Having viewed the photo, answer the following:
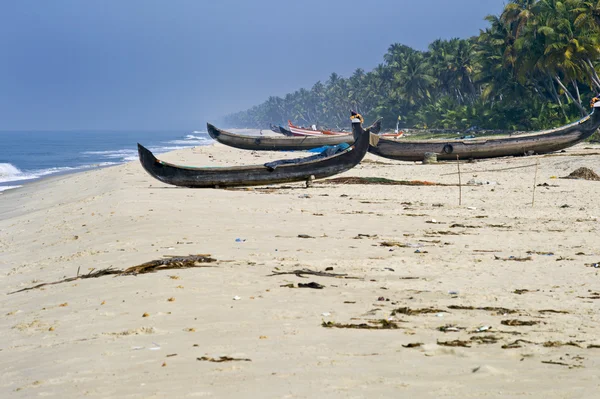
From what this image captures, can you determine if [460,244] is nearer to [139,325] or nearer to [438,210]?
[438,210]

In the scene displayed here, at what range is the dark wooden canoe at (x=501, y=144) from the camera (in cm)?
2869

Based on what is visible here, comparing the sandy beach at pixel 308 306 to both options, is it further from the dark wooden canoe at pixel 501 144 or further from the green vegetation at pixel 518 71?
the green vegetation at pixel 518 71

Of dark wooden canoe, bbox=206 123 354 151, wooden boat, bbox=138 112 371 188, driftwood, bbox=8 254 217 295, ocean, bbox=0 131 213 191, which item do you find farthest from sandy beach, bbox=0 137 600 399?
dark wooden canoe, bbox=206 123 354 151

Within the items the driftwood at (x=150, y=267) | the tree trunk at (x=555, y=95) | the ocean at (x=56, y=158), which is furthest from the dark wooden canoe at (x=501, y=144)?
the driftwood at (x=150, y=267)

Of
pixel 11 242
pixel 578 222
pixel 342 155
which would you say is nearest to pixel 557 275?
pixel 578 222

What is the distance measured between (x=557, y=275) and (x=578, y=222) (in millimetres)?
4726

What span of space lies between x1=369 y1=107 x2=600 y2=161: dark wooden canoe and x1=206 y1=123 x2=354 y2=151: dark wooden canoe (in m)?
15.3

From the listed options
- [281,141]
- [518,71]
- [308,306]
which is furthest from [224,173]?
[518,71]

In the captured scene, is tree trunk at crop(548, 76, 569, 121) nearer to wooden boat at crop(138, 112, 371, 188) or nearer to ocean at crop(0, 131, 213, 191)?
wooden boat at crop(138, 112, 371, 188)

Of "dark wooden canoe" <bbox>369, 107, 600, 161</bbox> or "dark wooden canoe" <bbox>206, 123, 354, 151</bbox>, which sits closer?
"dark wooden canoe" <bbox>369, 107, 600, 161</bbox>

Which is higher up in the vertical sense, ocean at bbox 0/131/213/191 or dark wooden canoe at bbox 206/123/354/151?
dark wooden canoe at bbox 206/123/354/151

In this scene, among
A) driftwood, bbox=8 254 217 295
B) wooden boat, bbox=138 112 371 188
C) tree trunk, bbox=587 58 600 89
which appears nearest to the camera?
driftwood, bbox=8 254 217 295

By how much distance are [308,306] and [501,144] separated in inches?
961

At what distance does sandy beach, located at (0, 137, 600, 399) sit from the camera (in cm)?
425
